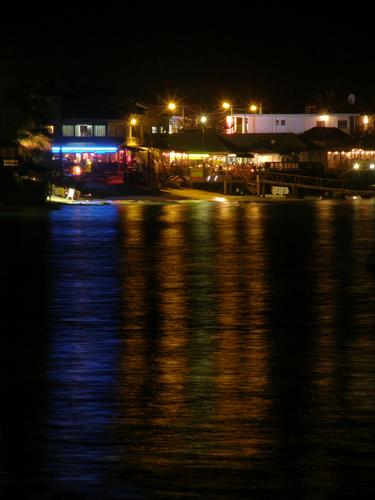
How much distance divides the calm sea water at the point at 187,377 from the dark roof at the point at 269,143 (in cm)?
6668

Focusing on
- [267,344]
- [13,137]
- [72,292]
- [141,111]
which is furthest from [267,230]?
[141,111]

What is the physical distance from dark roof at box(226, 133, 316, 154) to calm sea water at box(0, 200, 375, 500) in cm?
6668

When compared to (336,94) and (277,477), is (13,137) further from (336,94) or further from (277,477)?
(277,477)

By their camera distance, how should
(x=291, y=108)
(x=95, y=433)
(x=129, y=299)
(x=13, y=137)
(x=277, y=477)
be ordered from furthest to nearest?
(x=291, y=108) < (x=13, y=137) < (x=129, y=299) < (x=95, y=433) < (x=277, y=477)

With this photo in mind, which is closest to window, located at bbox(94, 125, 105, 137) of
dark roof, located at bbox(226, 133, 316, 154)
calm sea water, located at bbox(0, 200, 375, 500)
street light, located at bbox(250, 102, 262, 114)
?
dark roof, located at bbox(226, 133, 316, 154)

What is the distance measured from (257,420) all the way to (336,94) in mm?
114105

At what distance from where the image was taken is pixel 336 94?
12094cm

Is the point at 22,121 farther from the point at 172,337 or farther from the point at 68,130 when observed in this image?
the point at 172,337

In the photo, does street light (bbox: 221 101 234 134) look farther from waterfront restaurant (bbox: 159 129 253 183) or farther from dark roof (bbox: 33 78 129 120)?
dark roof (bbox: 33 78 129 120)

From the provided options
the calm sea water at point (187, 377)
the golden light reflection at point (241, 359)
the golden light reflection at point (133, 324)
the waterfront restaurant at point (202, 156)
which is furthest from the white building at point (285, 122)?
the golden light reflection at point (241, 359)

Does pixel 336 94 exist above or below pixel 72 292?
above

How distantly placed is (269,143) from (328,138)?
503 inches

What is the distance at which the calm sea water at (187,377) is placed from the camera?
8023 millimetres

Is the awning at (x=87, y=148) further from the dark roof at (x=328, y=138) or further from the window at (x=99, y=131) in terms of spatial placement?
the dark roof at (x=328, y=138)
